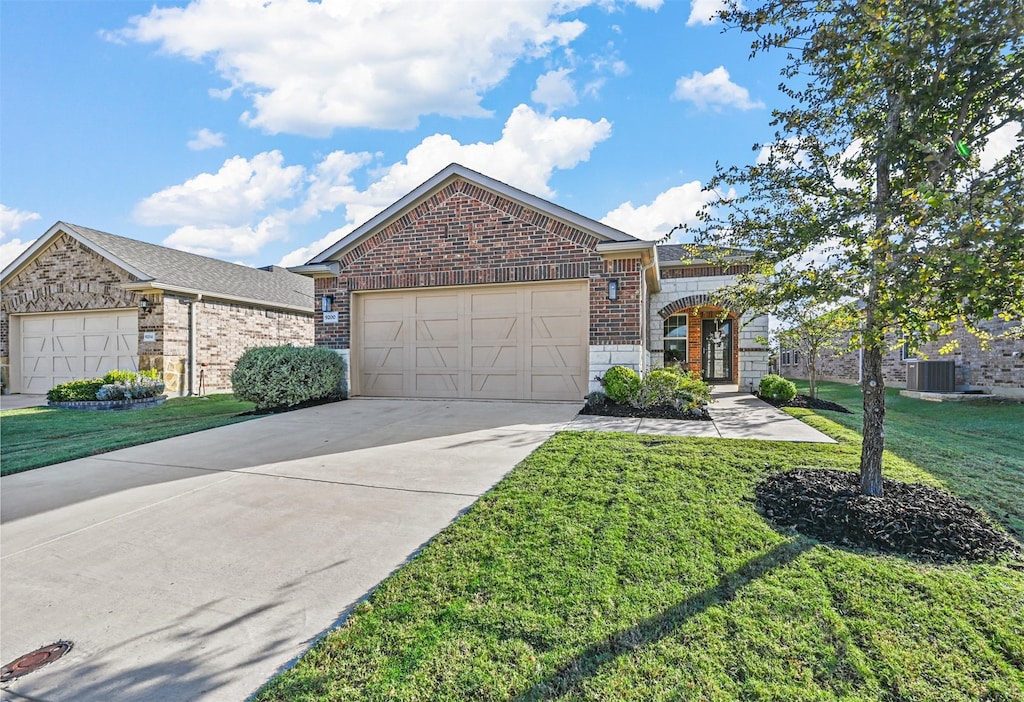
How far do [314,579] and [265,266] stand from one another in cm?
1977

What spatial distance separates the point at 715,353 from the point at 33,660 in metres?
16.7

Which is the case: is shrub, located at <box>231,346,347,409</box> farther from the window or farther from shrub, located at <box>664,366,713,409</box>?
the window

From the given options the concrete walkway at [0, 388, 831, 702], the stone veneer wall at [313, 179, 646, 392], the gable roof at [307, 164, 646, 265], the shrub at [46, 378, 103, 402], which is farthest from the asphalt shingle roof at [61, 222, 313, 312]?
the concrete walkway at [0, 388, 831, 702]

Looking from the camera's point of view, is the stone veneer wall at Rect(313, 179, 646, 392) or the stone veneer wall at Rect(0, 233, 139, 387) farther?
the stone veneer wall at Rect(0, 233, 139, 387)

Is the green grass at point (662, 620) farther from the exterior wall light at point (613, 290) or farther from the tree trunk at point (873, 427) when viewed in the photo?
the exterior wall light at point (613, 290)

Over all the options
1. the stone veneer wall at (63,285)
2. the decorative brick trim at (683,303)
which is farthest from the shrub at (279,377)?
the decorative brick trim at (683,303)

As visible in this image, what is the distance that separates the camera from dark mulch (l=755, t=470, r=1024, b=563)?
9.68 feet

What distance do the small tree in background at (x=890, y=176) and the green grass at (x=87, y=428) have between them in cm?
762

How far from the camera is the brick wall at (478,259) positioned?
29.5 feet

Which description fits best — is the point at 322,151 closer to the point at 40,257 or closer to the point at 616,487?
the point at 40,257

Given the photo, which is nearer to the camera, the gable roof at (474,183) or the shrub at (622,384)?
the shrub at (622,384)

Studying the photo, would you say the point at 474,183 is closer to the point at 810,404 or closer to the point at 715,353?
the point at 810,404

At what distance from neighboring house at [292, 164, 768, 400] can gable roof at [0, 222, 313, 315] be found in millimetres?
5406

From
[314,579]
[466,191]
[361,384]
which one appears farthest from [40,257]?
[314,579]
